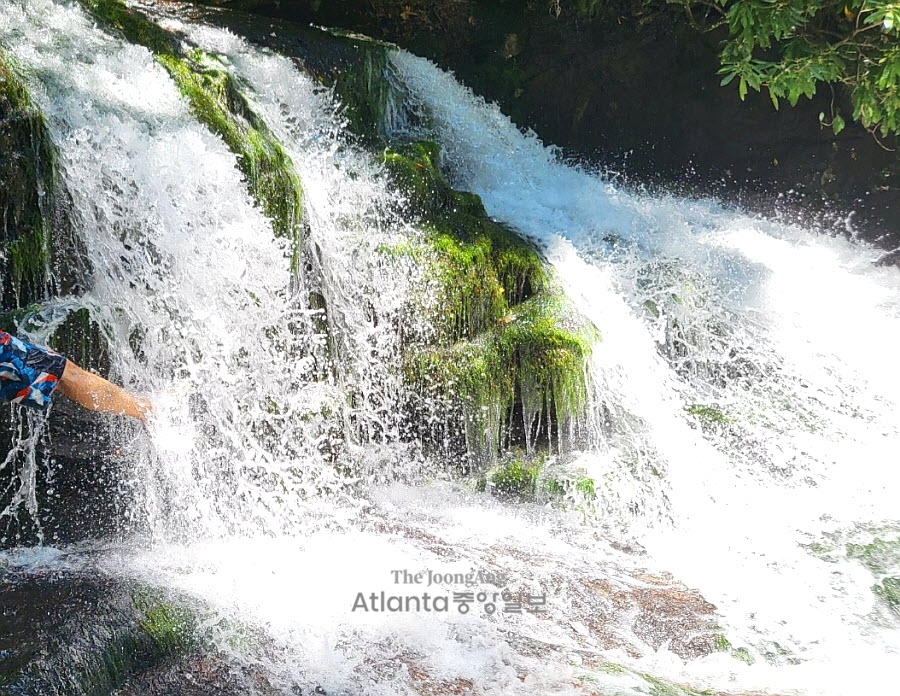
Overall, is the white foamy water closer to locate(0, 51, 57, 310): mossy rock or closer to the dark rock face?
the dark rock face

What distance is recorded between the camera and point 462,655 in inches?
138

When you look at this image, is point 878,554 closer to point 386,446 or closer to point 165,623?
point 386,446

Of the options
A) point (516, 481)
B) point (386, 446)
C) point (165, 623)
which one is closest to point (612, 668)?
point (165, 623)

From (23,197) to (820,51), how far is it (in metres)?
5.47

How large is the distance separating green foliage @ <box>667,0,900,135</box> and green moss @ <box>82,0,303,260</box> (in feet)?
10.4

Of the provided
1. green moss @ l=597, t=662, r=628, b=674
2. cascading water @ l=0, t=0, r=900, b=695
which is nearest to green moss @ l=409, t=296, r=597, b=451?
cascading water @ l=0, t=0, r=900, b=695

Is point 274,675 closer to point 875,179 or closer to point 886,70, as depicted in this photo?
point 886,70

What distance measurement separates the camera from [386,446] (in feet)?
17.8

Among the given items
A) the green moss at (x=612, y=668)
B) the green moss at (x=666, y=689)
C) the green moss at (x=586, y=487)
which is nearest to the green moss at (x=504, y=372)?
the green moss at (x=586, y=487)

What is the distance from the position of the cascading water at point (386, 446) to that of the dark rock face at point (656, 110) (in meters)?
2.30

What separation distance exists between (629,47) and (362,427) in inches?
210

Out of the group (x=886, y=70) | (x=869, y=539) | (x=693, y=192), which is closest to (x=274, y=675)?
(x=869, y=539)

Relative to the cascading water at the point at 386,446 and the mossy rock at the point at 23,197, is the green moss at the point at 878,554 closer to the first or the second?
the cascading water at the point at 386,446

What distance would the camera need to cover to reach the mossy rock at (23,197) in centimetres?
417
